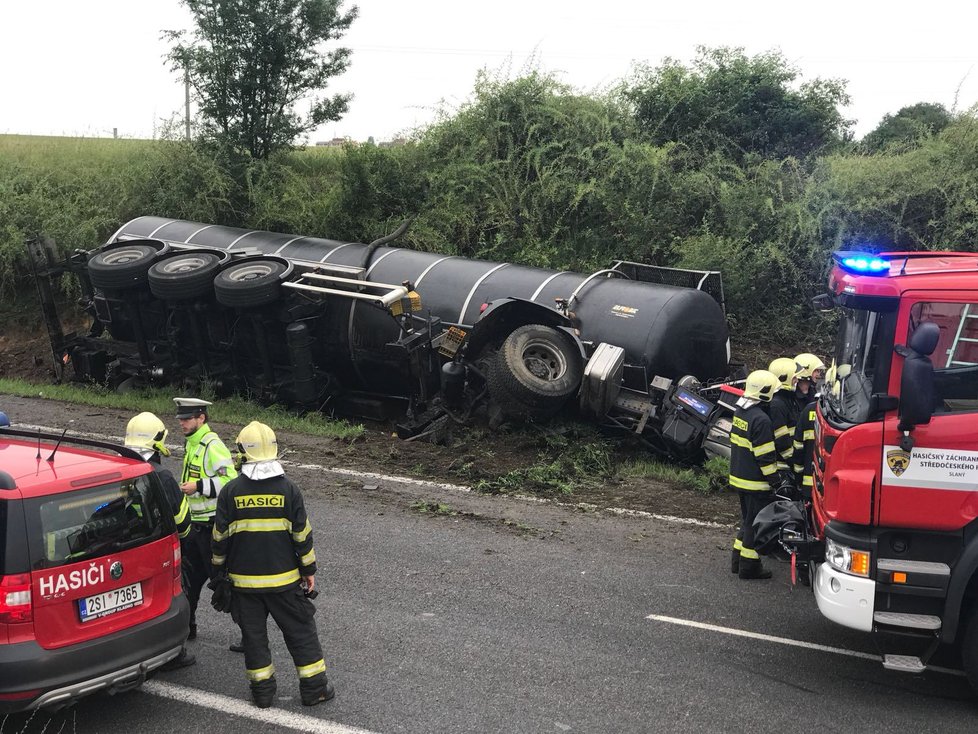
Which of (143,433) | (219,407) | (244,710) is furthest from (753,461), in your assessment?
(219,407)

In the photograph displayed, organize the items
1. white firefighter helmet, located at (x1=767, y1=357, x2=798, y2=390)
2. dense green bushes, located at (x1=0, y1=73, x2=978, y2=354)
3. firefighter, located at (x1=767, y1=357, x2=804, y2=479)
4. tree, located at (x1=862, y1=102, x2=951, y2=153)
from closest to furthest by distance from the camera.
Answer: firefighter, located at (x1=767, y1=357, x2=804, y2=479) → white firefighter helmet, located at (x1=767, y1=357, x2=798, y2=390) → dense green bushes, located at (x1=0, y1=73, x2=978, y2=354) → tree, located at (x1=862, y1=102, x2=951, y2=153)

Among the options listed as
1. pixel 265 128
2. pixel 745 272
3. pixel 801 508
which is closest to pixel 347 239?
pixel 265 128

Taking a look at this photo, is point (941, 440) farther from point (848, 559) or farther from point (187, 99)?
point (187, 99)

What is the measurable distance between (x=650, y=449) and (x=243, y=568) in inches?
264

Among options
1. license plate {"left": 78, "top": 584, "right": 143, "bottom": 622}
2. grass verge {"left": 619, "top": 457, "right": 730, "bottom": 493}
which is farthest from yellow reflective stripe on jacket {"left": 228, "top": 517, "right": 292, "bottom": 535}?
grass verge {"left": 619, "top": 457, "right": 730, "bottom": 493}

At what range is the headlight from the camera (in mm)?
5316

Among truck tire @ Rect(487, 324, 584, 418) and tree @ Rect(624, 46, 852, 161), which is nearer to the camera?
truck tire @ Rect(487, 324, 584, 418)

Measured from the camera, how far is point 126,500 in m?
5.12

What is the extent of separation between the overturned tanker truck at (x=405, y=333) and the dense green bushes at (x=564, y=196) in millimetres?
3153

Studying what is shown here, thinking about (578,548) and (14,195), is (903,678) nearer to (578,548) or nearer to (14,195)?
(578,548)

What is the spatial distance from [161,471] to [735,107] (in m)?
15.5

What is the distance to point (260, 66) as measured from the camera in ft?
61.1

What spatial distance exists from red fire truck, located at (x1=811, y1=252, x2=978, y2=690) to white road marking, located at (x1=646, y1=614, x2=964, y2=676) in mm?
701

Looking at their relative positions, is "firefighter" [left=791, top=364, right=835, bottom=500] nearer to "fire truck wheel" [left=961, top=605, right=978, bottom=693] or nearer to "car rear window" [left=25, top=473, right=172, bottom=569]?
"fire truck wheel" [left=961, top=605, right=978, bottom=693]
